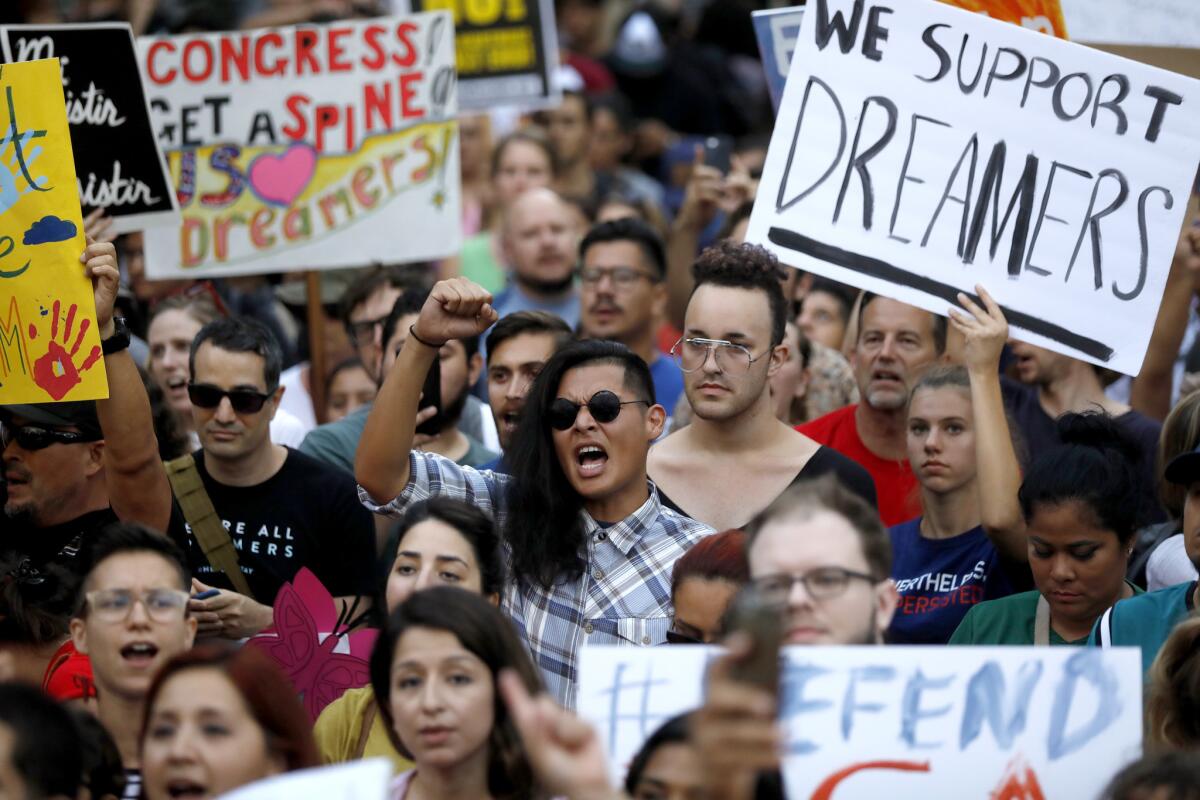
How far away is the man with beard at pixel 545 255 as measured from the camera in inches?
324

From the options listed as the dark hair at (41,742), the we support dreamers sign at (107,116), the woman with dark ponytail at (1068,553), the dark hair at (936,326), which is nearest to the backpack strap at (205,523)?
the we support dreamers sign at (107,116)

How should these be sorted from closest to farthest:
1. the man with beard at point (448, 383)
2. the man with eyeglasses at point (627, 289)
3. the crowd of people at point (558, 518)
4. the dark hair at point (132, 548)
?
the crowd of people at point (558, 518), the dark hair at point (132, 548), the man with beard at point (448, 383), the man with eyeglasses at point (627, 289)

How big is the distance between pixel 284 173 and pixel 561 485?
3127 millimetres

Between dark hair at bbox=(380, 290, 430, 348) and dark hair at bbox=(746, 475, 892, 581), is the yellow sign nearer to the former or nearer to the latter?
dark hair at bbox=(380, 290, 430, 348)

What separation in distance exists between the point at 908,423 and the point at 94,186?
110 inches

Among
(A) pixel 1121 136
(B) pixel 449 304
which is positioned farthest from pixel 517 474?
(A) pixel 1121 136

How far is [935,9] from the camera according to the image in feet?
17.7

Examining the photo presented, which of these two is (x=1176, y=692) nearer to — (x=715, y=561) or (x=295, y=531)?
(x=715, y=561)

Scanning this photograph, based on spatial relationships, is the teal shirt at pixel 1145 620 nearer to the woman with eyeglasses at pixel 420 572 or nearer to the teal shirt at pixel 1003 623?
the teal shirt at pixel 1003 623

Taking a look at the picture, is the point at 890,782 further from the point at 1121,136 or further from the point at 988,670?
the point at 1121,136

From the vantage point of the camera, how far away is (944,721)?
→ 355cm

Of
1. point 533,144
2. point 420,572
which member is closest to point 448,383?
point 420,572

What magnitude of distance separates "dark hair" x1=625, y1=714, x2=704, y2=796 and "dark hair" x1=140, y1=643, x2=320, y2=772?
0.71m

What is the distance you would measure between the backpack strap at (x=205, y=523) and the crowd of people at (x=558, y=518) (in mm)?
12
